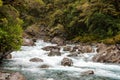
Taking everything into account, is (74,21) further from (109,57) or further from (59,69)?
(59,69)

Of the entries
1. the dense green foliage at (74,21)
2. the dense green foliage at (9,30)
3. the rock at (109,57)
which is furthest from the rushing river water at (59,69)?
the dense green foliage at (74,21)

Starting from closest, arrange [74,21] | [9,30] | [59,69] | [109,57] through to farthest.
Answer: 1. [9,30]
2. [59,69]
3. [109,57]
4. [74,21]

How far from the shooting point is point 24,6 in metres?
28.1

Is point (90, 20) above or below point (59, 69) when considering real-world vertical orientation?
above

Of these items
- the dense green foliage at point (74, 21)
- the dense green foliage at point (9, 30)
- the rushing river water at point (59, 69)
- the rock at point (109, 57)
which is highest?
the dense green foliage at point (74, 21)

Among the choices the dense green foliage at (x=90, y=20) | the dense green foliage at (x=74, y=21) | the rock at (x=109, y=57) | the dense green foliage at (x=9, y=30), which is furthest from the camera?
the dense green foliage at (x=90, y=20)

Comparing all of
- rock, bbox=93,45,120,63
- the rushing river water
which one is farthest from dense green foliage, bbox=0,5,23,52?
rock, bbox=93,45,120,63

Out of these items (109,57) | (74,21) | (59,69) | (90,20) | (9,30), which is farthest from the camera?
(74,21)

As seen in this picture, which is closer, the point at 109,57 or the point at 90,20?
the point at 109,57

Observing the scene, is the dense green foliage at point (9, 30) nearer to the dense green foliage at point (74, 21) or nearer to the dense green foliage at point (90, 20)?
the dense green foliage at point (74, 21)

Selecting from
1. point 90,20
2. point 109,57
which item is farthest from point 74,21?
point 109,57

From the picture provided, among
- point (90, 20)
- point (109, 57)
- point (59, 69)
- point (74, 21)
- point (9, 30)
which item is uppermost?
point (74, 21)

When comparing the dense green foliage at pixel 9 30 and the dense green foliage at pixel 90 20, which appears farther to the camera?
the dense green foliage at pixel 90 20

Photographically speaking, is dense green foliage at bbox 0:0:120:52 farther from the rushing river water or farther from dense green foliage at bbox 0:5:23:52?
the rushing river water
